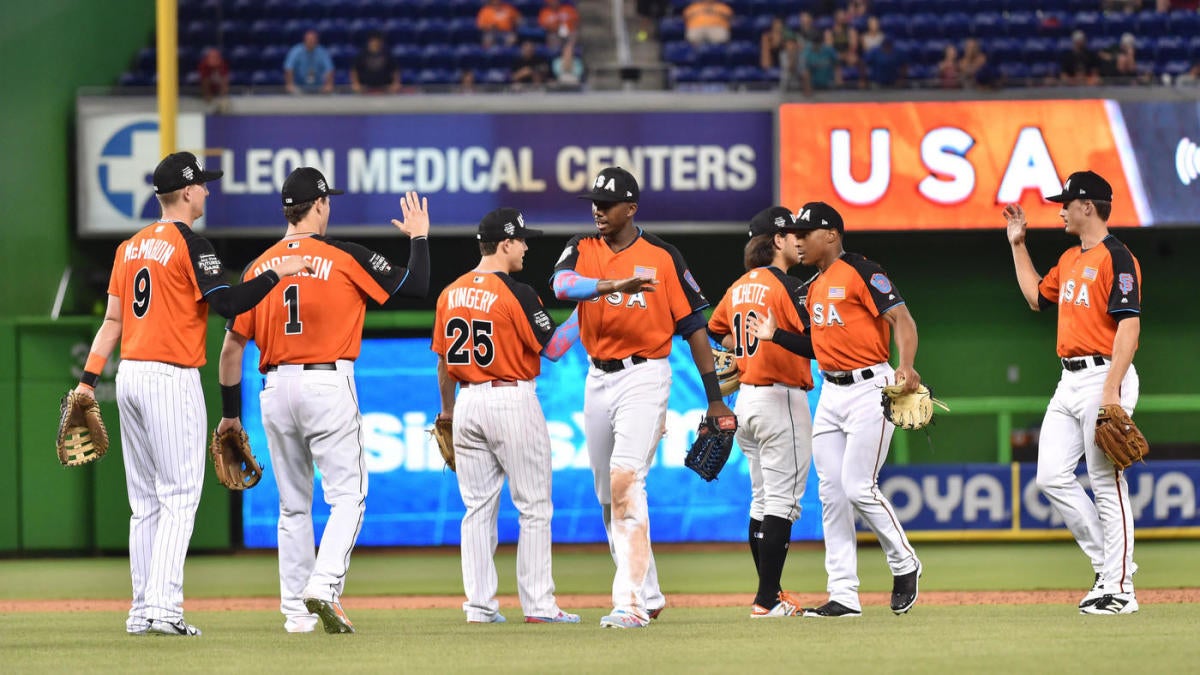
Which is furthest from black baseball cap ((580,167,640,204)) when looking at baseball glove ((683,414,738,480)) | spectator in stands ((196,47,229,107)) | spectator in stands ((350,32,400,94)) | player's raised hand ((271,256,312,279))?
spectator in stands ((350,32,400,94))

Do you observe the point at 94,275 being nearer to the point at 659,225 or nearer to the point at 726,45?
the point at 659,225

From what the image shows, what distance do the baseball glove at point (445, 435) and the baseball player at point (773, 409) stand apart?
1.52 meters

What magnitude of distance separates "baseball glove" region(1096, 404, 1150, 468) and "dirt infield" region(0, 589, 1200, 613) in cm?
167

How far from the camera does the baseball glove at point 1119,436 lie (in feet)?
25.2

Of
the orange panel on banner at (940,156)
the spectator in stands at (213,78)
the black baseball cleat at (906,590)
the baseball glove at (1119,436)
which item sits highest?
the spectator in stands at (213,78)

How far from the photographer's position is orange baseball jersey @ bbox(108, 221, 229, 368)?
23.6 ft

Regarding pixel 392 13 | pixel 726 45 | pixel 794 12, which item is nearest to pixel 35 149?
pixel 392 13

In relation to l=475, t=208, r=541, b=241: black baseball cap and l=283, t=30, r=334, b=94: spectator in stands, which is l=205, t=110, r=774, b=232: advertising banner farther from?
l=475, t=208, r=541, b=241: black baseball cap

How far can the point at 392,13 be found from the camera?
63.0 feet

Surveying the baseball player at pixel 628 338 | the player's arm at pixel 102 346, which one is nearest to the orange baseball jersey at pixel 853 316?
the baseball player at pixel 628 338

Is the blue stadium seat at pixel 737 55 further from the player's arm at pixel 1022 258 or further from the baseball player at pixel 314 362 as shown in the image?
the baseball player at pixel 314 362

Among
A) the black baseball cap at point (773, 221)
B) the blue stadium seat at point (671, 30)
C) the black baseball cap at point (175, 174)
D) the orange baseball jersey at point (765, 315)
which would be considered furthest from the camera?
the blue stadium seat at point (671, 30)

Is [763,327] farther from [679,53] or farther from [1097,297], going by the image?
[679,53]

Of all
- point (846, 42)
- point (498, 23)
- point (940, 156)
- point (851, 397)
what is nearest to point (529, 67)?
point (498, 23)
